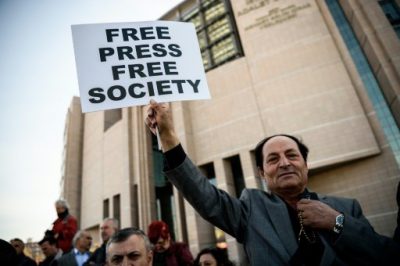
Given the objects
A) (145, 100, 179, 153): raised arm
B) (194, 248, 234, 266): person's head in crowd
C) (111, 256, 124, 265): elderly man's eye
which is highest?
(145, 100, 179, 153): raised arm

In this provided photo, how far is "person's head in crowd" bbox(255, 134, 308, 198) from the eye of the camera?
150cm

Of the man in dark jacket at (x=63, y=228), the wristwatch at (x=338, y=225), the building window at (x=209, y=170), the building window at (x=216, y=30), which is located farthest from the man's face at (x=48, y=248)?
the building window at (x=216, y=30)

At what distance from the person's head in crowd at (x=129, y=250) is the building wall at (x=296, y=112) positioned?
43.9ft

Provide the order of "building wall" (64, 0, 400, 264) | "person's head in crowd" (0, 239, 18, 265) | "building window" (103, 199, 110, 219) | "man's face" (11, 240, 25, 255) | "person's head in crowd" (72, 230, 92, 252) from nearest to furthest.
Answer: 1. "person's head in crowd" (0, 239, 18, 265)
2. "person's head in crowd" (72, 230, 92, 252)
3. "man's face" (11, 240, 25, 255)
4. "building wall" (64, 0, 400, 264)
5. "building window" (103, 199, 110, 219)

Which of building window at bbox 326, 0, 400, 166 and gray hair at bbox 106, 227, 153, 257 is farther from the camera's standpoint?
building window at bbox 326, 0, 400, 166

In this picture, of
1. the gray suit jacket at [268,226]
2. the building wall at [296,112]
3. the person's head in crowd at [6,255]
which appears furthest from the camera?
the building wall at [296,112]

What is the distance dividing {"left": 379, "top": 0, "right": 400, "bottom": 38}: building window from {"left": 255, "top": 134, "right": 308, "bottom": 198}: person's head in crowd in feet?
61.7

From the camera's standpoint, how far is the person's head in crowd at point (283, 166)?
1502 millimetres

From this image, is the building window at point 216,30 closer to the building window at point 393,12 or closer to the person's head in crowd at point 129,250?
the building window at point 393,12

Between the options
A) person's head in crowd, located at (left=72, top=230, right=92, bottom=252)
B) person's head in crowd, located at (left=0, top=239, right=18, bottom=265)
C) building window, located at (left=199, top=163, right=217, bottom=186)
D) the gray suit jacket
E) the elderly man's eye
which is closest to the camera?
the gray suit jacket

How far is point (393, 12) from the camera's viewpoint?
52.3 feet

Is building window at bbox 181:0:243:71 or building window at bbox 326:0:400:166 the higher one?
building window at bbox 181:0:243:71

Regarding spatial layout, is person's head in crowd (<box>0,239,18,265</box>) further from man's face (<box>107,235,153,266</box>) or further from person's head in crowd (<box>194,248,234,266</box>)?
person's head in crowd (<box>194,248,234,266</box>)

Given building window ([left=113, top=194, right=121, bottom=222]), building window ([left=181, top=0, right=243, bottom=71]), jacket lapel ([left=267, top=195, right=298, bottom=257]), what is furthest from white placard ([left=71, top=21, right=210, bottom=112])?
building window ([left=113, top=194, right=121, bottom=222])
